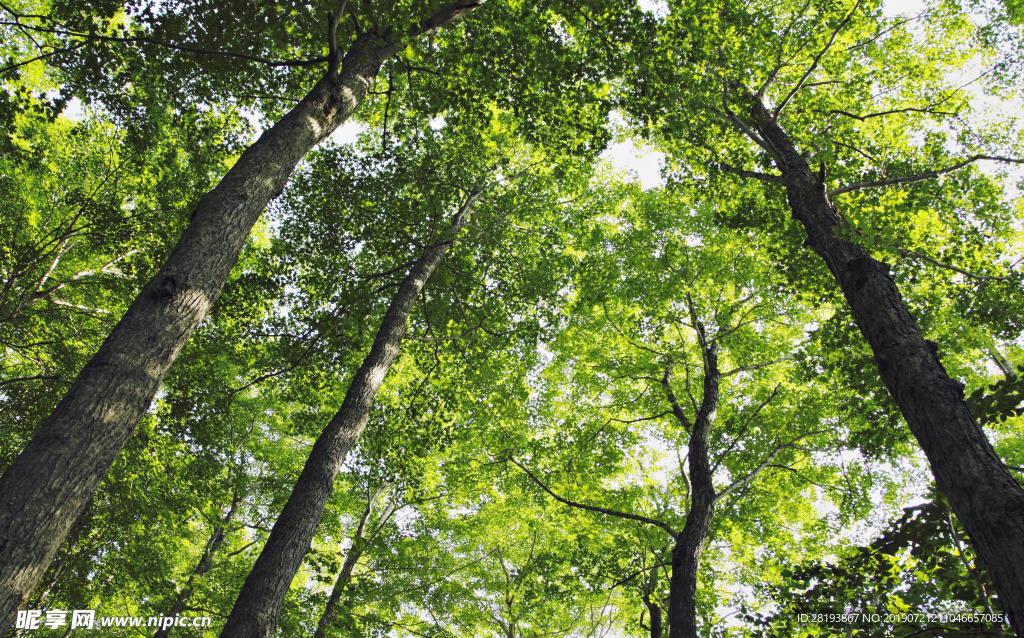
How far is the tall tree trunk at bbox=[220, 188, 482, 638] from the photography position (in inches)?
165


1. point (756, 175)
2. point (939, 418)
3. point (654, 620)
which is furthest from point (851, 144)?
point (654, 620)

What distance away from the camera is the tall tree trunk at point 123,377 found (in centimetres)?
213

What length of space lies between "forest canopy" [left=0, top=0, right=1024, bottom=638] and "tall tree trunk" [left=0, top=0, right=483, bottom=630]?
35 mm

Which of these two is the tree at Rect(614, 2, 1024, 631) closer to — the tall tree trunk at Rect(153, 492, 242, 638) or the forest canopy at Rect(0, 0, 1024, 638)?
the forest canopy at Rect(0, 0, 1024, 638)

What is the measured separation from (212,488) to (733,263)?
12.7 meters

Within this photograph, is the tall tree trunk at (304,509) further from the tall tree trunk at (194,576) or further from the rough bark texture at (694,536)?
the tall tree trunk at (194,576)

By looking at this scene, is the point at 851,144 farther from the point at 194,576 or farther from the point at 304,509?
the point at 194,576

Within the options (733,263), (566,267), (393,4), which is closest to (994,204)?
(733,263)

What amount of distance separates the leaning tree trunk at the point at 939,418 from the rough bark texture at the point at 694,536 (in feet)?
11.3

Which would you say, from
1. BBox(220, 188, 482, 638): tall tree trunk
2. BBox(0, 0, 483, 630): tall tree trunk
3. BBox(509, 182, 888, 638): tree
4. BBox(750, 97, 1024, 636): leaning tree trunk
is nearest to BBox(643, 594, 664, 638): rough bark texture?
BBox(509, 182, 888, 638): tree

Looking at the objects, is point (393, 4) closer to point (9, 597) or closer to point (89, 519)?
point (9, 597)

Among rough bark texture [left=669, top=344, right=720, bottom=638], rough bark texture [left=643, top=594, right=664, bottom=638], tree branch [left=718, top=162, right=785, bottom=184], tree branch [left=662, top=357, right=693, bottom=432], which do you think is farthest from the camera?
tree branch [left=662, top=357, right=693, bottom=432]

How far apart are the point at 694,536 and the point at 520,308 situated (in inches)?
205

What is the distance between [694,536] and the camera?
6367 mm
